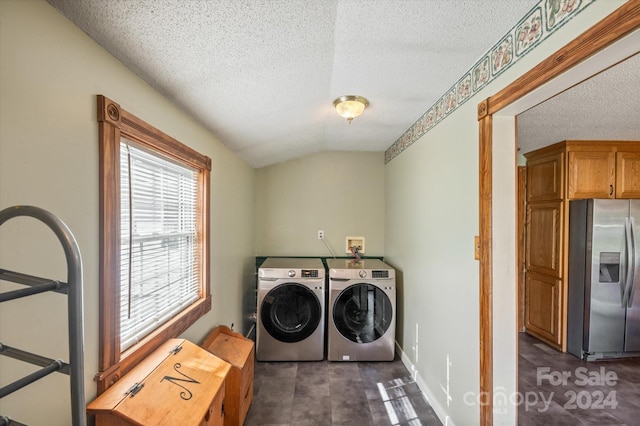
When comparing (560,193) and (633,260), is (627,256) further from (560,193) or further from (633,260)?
(560,193)

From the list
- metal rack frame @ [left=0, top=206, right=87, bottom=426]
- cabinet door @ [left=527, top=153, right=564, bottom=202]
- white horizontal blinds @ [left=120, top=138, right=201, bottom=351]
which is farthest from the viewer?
cabinet door @ [left=527, top=153, right=564, bottom=202]

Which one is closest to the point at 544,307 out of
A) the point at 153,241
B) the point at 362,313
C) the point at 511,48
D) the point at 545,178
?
the point at 545,178

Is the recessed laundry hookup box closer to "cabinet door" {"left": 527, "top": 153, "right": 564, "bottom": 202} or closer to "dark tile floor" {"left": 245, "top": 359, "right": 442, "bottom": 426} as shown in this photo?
"dark tile floor" {"left": 245, "top": 359, "right": 442, "bottom": 426}

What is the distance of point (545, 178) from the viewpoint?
3234 millimetres

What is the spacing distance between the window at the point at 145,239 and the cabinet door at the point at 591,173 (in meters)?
3.56

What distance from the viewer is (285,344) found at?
283 centimetres

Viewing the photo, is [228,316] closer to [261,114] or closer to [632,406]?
[261,114]

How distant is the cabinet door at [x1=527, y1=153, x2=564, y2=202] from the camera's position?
119 inches

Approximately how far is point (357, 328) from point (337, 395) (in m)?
0.68

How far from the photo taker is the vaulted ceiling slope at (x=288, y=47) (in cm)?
100

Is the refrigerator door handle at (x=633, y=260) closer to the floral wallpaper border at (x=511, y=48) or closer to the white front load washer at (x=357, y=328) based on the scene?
the white front load washer at (x=357, y=328)

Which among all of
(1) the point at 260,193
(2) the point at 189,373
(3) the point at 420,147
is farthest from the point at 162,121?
(1) the point at 260,193

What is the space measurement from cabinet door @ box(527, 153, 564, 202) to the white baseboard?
2342mm

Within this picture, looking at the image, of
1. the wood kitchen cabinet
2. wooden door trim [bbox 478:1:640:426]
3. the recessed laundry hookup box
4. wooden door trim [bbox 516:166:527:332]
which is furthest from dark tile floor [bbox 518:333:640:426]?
the recessed laundry hookup box
